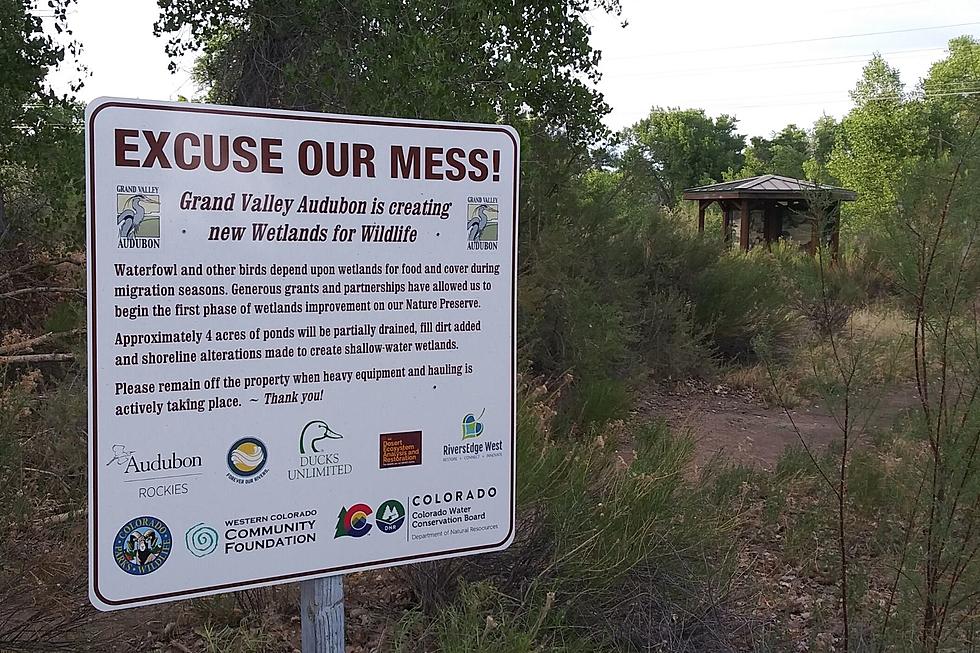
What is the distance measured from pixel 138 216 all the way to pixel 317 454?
641 mm

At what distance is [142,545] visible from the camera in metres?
2.04

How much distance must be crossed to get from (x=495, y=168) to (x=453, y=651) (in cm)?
155

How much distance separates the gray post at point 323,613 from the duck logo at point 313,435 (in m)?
0.32

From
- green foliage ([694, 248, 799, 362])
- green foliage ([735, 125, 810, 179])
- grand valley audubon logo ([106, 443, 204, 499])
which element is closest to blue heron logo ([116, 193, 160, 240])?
grand valley audubon logo ([106, 443, 204, 499])

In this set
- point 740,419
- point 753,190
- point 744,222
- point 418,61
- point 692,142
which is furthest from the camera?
point 692,142

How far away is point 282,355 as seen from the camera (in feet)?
7.04

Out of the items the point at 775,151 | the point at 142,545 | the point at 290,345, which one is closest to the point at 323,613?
the point at 142,545

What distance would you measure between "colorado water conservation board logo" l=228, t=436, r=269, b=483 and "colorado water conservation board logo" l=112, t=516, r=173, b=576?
0.18 metres

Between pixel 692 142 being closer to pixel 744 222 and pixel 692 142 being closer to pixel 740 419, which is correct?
pixel 744 222

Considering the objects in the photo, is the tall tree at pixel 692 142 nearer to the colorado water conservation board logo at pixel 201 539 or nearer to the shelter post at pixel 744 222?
the shelter post at pixel 744 222

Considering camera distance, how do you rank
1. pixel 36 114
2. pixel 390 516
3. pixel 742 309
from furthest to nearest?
1. pixel 742 309
2. pixel 36 114
3. pixel 390 516

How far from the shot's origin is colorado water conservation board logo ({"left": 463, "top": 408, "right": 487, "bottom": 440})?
2389 mm

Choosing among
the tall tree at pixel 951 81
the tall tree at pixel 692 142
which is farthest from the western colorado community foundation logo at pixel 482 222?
the tall tree at pixel 692 142

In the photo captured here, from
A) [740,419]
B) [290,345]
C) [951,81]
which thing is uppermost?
[951,81]
